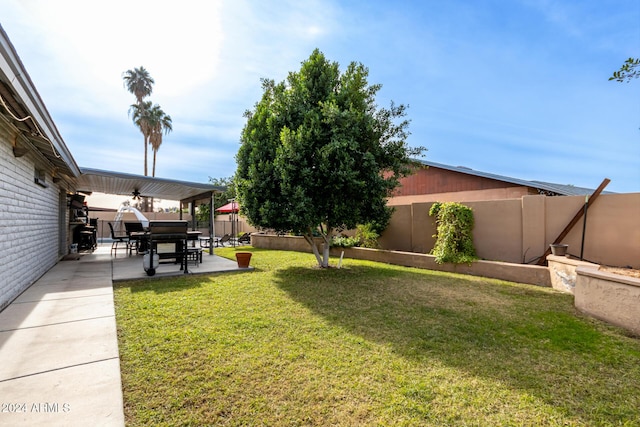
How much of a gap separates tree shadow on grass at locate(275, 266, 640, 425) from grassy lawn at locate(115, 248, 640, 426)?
16 mm

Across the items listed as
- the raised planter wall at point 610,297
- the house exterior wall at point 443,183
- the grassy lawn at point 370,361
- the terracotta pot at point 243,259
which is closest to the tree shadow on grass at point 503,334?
the grassy lawn at point 370,361

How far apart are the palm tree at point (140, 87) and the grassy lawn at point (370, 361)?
2370 cm

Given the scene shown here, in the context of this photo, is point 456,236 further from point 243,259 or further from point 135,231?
point 135,231

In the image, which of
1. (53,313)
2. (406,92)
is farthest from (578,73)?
(53,313)

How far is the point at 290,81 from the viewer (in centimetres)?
718

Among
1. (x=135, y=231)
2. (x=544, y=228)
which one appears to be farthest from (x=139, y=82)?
(x=544, y=228)

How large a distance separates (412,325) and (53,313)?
190 inches

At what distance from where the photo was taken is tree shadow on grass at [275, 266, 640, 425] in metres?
2.35

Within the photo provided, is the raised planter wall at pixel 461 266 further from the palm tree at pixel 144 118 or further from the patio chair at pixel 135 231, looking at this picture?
the palm tree at pixel 144 118

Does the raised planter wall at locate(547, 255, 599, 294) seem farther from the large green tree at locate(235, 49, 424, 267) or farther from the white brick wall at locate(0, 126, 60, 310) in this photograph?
the white brick wall at locate(0, 126, 60, 310)

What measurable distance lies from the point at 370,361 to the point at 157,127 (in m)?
27.5

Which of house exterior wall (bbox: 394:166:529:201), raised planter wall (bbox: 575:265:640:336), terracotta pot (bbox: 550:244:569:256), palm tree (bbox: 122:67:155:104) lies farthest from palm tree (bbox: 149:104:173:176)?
raised planter wall (bbox: 575:265:640:336)

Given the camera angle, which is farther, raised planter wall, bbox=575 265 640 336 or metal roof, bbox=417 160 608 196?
metal roof, bbox=417 160 608 196

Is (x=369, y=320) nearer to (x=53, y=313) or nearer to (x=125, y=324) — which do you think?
(x=125, y=324)
